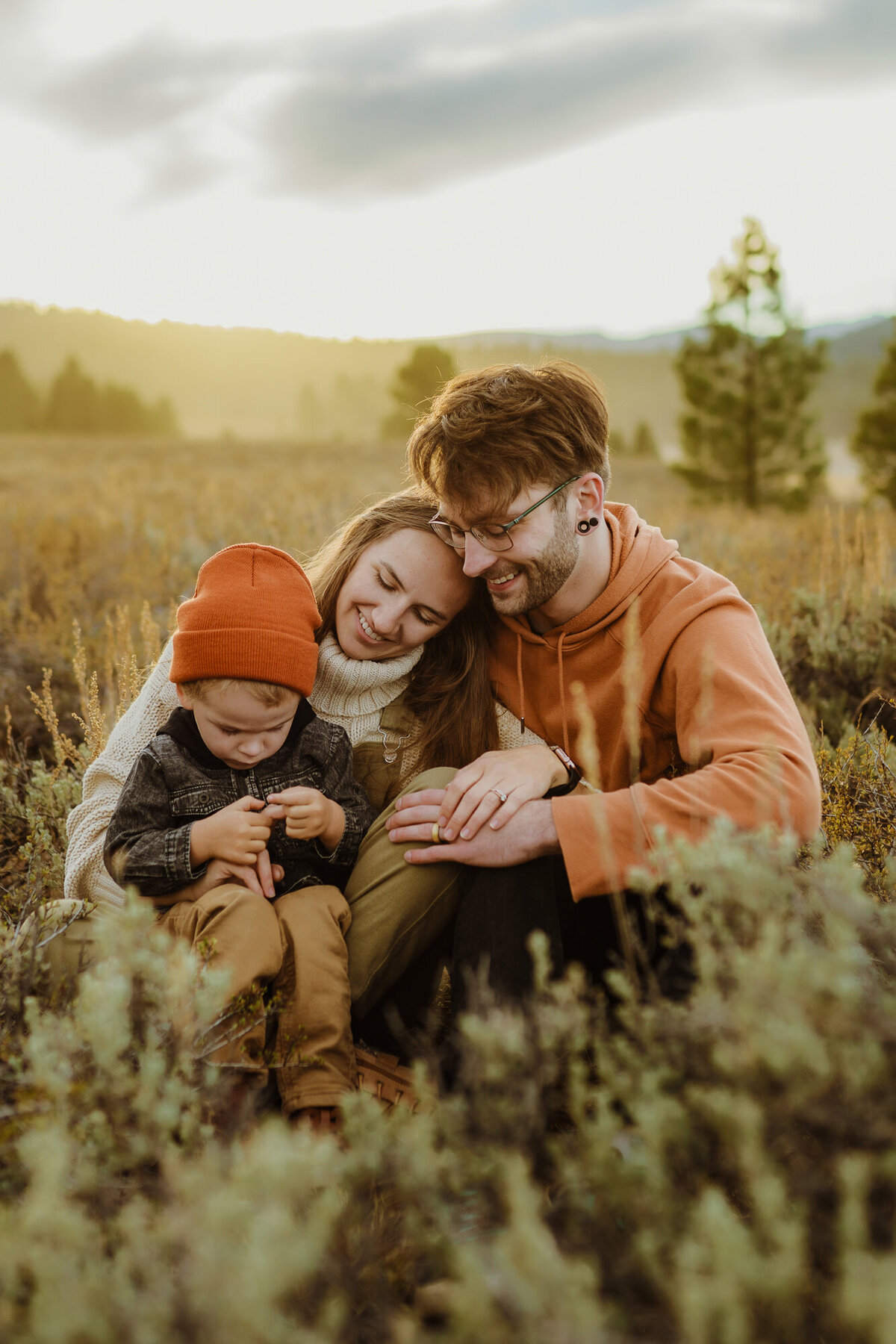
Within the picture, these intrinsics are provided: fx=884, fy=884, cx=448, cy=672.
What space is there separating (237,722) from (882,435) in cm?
1700

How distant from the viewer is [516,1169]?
3.75ft

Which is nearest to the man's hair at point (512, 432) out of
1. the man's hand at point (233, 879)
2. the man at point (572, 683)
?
the man at point (572, 683)

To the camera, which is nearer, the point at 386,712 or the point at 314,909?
the point at 314,909

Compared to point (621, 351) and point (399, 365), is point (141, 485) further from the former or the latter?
point (621, 351)

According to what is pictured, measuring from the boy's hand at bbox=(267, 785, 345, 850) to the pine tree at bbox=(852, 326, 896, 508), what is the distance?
16653 millimetres

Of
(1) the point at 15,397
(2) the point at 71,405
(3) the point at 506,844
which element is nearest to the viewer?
(3) the point at 506,844

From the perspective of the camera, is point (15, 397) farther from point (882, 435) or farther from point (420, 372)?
point (882, 435)

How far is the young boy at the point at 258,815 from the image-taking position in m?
2.19

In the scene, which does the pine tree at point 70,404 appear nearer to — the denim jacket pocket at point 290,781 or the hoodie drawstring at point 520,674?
the hoodie drawstring at point 520,674

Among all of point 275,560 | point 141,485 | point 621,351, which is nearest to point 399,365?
→ point 141,485

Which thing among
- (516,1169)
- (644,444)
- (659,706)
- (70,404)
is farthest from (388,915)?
(70,404)

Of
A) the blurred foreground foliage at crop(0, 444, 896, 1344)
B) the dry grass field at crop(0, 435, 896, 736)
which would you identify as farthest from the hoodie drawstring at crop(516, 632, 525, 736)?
the blurred foreground foliage at crop(0, 444, 896, 1344)

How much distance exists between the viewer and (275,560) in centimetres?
268

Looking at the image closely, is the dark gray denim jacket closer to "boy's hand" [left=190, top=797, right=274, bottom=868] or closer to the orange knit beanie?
"boy's hand" [left=190, top=797, right=274, bottom=868]
